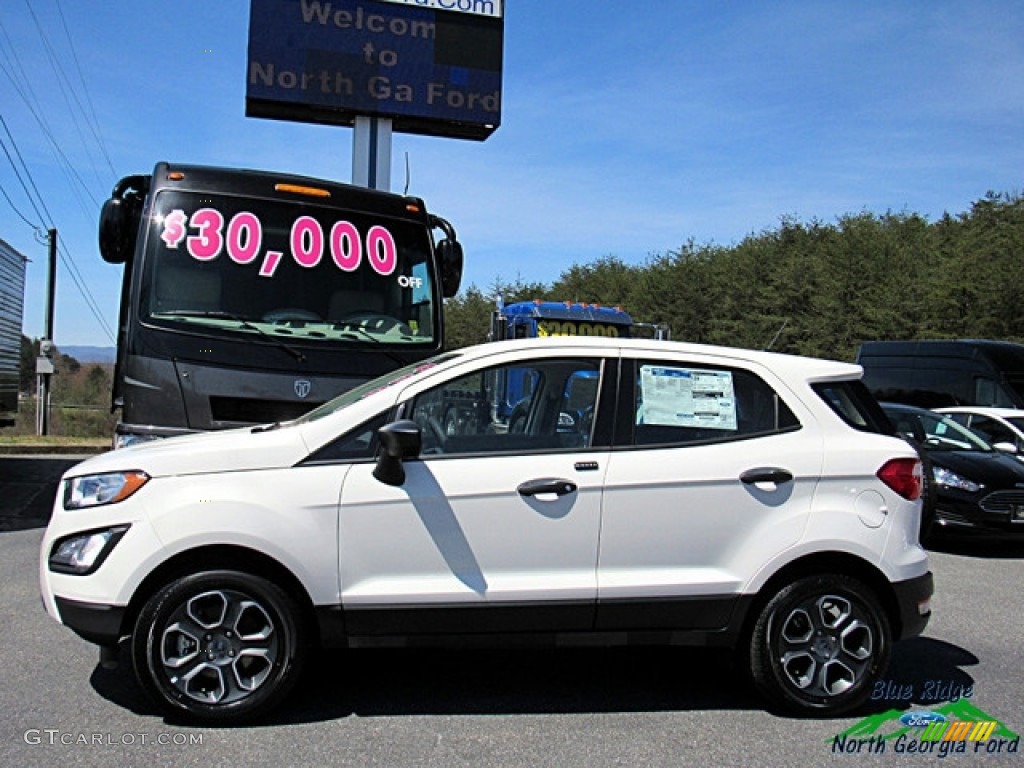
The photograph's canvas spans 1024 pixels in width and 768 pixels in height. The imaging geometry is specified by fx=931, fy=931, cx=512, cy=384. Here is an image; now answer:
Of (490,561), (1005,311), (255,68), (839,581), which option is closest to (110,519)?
(490,561)

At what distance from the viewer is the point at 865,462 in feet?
15.0

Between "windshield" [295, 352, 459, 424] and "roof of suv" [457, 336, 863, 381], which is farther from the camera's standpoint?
"roof of suv" [457, 336, 863, 381]

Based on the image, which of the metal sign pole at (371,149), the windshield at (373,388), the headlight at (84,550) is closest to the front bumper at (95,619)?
the headlight at (84,550)

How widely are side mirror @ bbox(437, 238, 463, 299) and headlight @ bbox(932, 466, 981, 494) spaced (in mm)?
5021

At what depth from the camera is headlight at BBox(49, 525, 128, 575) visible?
411 centimetres

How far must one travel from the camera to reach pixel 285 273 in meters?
7.17

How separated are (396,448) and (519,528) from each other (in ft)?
2.29

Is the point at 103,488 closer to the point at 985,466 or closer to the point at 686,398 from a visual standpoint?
the point at 686,398

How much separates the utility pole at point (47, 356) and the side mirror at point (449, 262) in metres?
18.1

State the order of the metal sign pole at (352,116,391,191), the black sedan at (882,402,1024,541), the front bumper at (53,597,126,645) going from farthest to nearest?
1. the metal sign pole at (352,116,391,191)
2. the black sedan at (882,402,1024,541)
3. the front bumper at (53,597,126,645)

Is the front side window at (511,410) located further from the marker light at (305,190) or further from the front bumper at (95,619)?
the marker light at (305,190)

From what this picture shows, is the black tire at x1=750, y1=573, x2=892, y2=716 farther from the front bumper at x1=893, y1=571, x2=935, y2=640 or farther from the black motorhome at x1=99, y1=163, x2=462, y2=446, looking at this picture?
the black motorhome at x1=99, y1=163, x2=462, y2=446

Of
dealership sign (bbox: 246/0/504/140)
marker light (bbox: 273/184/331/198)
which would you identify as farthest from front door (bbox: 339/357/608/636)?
dealership sign (bbox: 246/0/504/140)

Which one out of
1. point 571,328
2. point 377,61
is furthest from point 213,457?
point 377,61
